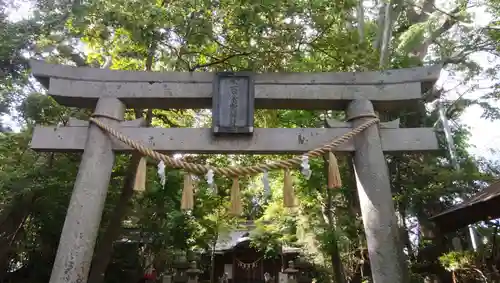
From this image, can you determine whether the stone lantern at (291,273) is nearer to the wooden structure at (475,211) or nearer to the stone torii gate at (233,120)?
the wooden structure at (475,211)

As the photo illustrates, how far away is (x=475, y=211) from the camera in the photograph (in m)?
5.20

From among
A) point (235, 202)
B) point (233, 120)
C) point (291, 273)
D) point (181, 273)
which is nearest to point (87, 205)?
point (235, 202)

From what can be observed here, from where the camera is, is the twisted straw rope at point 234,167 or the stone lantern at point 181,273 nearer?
the twisted straw rope at point 234,167

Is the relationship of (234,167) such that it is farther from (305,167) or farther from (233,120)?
(305,167)

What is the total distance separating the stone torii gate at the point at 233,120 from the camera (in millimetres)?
3928

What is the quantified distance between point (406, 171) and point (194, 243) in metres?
6.45

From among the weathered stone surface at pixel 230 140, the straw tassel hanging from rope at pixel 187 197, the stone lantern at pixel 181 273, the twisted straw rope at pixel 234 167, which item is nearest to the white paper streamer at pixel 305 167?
the twisted straw rope at pixel 234 167

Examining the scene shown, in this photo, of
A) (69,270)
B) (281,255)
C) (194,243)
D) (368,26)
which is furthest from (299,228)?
(69,270)

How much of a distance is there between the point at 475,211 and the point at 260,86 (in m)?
3.43

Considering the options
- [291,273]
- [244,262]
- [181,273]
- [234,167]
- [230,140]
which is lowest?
[181,273]

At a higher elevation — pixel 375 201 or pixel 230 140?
pixel 230 140

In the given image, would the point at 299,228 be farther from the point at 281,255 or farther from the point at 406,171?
the point at 281,255

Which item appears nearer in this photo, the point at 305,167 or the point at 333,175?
the point at 305,167

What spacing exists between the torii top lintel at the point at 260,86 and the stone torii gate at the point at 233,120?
0.04ft
